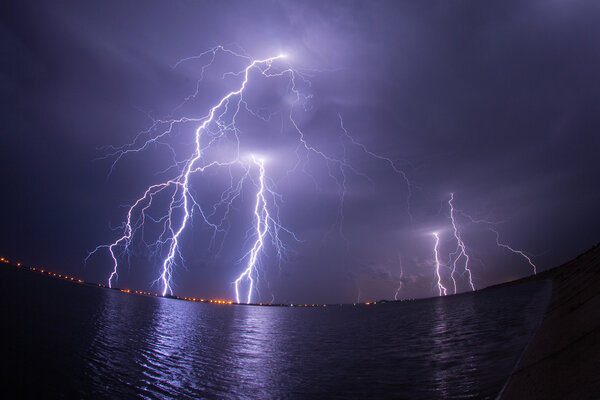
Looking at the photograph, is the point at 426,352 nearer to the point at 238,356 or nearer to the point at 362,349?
the point at 362,349

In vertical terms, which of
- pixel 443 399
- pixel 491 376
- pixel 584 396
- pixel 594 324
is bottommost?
pixel 443 399

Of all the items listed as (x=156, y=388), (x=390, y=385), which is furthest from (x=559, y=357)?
(x=156, y=388)

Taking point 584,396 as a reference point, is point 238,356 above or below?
below

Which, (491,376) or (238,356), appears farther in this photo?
(238,356)

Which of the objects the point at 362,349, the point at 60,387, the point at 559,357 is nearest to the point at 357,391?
the point at 559,357

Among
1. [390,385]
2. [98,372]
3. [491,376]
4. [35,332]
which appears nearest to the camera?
[491,376]

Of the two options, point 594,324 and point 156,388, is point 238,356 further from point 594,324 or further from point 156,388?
point 594,324

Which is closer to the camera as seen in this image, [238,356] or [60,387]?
[60,387]

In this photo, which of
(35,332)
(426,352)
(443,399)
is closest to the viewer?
(443,399)

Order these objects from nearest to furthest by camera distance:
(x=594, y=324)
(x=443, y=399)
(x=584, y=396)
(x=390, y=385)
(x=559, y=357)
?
(x=584, y=396) < (x=559, y=357) < (x=594, y=324) < (x=443, y=399) < (x=390, y=385)
